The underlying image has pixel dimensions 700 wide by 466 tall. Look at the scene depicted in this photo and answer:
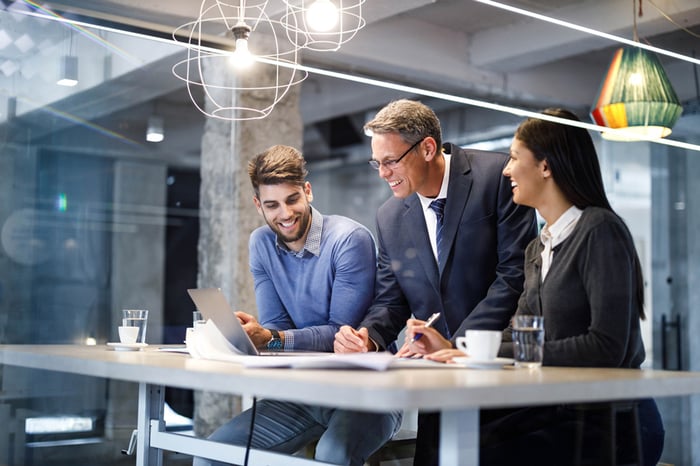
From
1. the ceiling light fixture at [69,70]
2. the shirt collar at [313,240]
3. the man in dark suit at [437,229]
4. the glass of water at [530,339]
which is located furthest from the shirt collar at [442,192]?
the ceiling light fixture at [69,70]

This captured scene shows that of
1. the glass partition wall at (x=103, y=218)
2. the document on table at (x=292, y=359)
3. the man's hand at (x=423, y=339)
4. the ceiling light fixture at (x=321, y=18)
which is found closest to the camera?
the document on table at (x=292, y=359)

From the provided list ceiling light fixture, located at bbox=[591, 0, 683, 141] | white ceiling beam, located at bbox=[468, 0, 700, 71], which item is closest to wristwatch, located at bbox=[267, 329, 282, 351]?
white ceiling beam, located at bbox=[468, 0, 700, 71]

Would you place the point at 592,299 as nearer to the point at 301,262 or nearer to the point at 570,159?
the point at 570,159

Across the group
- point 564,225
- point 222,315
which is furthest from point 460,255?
point 222,315

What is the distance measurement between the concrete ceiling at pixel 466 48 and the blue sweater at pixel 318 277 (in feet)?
5.42

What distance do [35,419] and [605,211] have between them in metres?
2.86

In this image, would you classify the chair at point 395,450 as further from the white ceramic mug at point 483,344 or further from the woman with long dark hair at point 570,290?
the white ceramic mug at point 483,344

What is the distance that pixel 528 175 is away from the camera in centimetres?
210

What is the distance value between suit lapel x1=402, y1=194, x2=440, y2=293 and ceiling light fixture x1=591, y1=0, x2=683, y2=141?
70.1 inches

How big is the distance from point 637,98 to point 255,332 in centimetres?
251

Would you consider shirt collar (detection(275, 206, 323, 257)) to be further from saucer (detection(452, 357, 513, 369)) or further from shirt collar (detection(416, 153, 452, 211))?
saucer (detection(452, 357, 513, 369))

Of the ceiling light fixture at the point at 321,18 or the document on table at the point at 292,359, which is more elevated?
the ceiling light fixture at the point at 321,18

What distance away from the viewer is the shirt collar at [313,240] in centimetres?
276

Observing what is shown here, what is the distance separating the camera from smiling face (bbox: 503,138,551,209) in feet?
6.86
